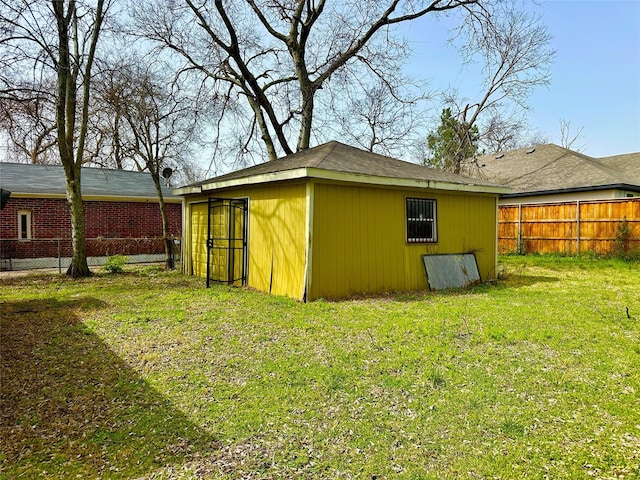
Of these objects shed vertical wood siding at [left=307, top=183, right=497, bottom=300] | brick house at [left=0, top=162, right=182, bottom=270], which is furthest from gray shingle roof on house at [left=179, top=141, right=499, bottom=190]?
brick house at [left=0, top=162, right=182, bottom=270]

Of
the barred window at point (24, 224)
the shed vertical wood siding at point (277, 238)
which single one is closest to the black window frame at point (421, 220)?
the shed vertical wood siding at point (277, 238)

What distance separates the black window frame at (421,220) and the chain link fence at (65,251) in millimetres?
7555

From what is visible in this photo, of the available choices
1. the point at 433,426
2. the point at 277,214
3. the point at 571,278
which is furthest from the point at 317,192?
the point at 571,278

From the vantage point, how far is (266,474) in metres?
2.37

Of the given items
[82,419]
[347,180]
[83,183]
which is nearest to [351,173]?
[347,180]

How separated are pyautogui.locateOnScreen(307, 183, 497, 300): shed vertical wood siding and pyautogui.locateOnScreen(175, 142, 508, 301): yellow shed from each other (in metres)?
0.02

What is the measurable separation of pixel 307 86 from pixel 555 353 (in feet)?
44.6

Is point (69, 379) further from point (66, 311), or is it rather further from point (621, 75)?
point (621, 75)

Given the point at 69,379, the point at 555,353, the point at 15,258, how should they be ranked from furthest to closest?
the point at 15,258 → the point at 555,353 → the point at 69,379

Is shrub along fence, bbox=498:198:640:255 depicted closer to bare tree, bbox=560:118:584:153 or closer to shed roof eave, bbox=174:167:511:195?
shed roof eave, bbox=174:167:511:195

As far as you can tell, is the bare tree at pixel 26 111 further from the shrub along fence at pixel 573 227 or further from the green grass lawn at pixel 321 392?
the shrub along fence at pixel 573 227

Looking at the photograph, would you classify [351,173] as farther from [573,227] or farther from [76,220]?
[573,227]

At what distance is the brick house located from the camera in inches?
503

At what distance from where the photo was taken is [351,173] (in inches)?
274
